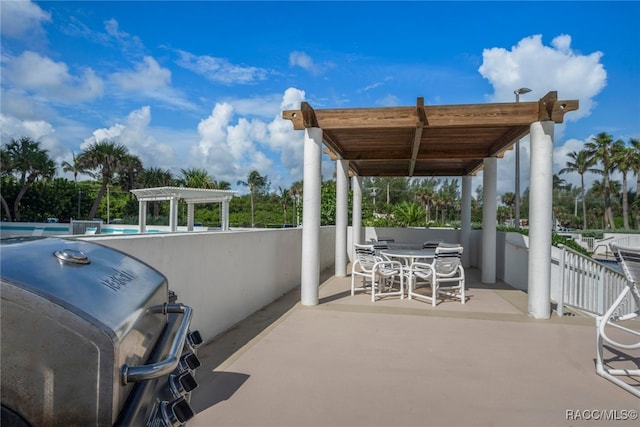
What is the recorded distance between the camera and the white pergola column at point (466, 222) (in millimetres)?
11461

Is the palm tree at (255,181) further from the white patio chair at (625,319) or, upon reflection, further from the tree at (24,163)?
the white patio chair at (625,319)

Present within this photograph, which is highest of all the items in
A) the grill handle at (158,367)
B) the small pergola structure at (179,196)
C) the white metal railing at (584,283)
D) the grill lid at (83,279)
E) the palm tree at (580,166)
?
the palm tree at (580,166)

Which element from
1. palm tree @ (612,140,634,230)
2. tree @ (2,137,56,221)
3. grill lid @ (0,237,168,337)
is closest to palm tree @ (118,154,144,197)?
tree @ (2,137,56,221)

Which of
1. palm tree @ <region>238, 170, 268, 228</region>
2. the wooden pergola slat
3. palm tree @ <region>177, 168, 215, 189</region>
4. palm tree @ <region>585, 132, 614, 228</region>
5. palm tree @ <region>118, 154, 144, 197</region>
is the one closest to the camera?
the wooden pergola slat

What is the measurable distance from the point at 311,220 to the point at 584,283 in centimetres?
458

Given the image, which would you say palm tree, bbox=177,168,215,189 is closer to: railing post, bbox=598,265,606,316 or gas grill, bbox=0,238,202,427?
railing post, bbox=598,265,606,316

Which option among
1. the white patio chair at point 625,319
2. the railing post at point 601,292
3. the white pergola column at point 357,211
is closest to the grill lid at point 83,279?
the white patio chair at point 625,319

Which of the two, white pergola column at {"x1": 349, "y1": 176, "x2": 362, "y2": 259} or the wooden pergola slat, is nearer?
the wooden pergola slat

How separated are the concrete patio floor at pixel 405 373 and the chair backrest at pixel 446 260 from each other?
101cm

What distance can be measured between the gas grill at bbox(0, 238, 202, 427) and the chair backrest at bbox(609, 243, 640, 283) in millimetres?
3772

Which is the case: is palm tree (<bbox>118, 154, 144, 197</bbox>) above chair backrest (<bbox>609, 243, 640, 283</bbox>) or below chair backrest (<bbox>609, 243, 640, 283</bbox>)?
above

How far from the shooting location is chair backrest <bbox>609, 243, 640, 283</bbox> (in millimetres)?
3330

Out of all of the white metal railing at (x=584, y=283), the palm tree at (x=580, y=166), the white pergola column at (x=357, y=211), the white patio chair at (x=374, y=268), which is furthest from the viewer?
the palm tree at (x=580, y=166)

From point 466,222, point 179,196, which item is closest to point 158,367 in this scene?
point 466,222
